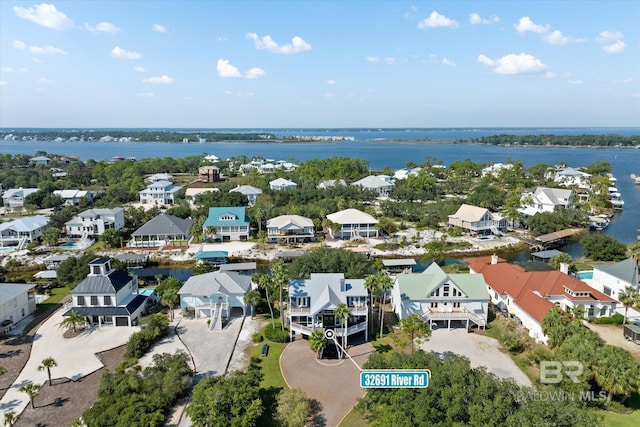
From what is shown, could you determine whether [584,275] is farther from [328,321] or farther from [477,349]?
[328,321]

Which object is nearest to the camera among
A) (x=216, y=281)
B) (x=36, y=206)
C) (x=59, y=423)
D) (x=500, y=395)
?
(x=500, y=395)

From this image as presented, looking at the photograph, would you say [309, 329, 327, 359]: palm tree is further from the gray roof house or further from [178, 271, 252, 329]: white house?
the gray roof house

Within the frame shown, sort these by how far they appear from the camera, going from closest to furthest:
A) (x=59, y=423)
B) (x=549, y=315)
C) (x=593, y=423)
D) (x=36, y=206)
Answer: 1. (x=593, y=423)
2. (x=59, y=423)
3. (x=549, y=315)
4. (x=36, y=206)

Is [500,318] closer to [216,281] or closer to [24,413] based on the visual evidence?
[216,281]

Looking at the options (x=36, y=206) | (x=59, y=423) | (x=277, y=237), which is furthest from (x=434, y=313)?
(x=36, y=206)

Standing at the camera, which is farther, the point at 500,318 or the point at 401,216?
the point at 401,216
